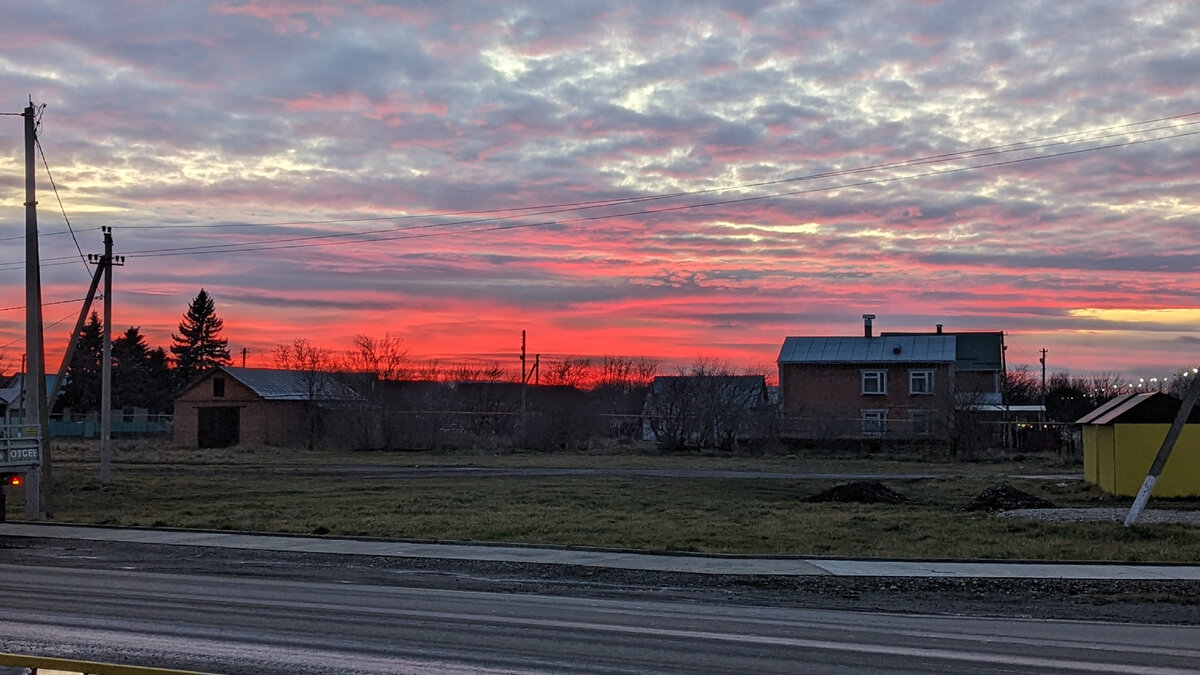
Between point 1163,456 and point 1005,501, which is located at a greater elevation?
point 1163,456

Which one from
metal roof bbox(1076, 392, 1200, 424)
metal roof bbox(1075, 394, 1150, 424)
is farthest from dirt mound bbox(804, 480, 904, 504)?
metal roof bbox(1075, 394, 1150, 424)

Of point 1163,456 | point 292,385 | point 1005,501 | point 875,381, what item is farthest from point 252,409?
point 1163,456

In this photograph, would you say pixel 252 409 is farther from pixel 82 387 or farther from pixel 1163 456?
Answer: pixel 1163 456

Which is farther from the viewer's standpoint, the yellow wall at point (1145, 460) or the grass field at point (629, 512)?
the yellow wall at point (1145, 460)

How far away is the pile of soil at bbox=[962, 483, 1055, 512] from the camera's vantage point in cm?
2428

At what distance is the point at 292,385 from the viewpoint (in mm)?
72250

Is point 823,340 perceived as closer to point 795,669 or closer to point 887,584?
point 887,584

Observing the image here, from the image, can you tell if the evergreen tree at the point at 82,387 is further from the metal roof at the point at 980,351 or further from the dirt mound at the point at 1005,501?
the dirt mound at the point at 1005,501

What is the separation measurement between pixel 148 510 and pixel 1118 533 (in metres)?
19.9

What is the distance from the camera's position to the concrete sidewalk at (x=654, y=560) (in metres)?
14.4

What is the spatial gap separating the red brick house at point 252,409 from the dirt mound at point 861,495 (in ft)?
140

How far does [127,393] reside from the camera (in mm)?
103062

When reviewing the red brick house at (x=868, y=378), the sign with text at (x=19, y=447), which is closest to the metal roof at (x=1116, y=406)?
the sign with text at (x=19, y=447)

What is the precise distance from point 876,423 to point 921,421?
2430 mm
